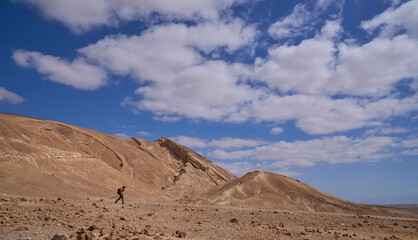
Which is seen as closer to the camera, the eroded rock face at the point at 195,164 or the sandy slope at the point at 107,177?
the sandy slope at the point at 107,177

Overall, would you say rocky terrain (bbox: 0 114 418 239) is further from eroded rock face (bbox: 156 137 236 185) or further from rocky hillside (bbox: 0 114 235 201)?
eroded rock face (bbox: 156 137 236 185)

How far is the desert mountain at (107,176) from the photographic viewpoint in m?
27.8

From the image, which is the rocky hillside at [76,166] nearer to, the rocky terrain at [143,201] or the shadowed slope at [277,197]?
the rocky terrain at [143,201]

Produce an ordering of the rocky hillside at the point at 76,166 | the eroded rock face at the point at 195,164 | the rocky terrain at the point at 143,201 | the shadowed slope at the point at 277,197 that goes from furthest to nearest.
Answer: the eroded rock face at the point at 195,164, the shadowed slope at the point at 277,197, the rocky hillside at the point at 76,166, the rocky terrain at the point at 143,201

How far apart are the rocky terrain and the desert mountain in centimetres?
13

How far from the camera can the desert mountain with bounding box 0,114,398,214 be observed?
2780cm

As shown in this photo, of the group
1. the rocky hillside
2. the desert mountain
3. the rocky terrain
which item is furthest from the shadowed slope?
the rocky hillside

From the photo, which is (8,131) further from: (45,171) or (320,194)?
(320,194)

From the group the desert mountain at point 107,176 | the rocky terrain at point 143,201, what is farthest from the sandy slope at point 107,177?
the rocky terrain at point 143,201

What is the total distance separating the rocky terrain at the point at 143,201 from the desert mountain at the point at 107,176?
0.13 m

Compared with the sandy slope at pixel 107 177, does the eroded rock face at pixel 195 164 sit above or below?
above

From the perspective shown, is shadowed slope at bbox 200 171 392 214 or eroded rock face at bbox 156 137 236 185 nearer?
shadowed slope at bbox 200 171 392 214

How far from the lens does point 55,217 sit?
41.5 feet

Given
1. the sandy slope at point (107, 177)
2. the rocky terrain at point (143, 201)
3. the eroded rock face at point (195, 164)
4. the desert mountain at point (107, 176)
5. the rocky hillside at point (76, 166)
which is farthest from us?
the eroded rock face at point (195, 164)
